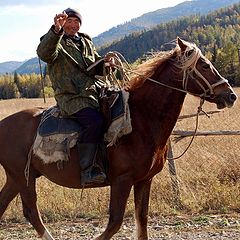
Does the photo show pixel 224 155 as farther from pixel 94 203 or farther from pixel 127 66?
pixel 127 66

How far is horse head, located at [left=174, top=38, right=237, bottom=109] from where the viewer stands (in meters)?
4.74

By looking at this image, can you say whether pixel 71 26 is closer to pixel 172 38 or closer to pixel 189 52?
pixel 189 52

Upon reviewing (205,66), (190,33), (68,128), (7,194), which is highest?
(205,66)

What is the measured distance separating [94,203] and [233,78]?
35986 mm

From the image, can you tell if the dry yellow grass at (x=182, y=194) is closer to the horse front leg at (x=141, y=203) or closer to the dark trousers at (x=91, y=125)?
the horse front leg at (x=141, y=203)

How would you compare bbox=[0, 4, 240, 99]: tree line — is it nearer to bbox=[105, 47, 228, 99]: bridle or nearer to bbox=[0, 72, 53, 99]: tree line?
bbox=[0, 72, 53, 99]: tree line

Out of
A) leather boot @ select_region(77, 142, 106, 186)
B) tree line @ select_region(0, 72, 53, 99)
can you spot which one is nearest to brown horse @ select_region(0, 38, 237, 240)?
leather boot @ select_region(77, 142, 106, 186)

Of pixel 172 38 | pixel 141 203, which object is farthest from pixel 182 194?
pixel 172 38

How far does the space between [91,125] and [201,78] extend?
1259mm

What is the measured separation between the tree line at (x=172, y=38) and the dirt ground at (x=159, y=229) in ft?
145

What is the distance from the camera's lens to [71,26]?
5348 mm

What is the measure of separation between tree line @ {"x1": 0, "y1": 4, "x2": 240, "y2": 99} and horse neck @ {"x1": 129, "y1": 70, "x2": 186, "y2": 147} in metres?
45.8

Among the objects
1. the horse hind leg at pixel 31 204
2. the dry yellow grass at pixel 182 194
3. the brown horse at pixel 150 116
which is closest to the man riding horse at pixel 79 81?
the brown horse at pixel 150 116

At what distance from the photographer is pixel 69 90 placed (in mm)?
5348
